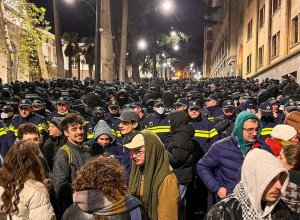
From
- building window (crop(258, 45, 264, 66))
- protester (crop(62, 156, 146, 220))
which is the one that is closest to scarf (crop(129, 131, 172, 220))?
protester (crop(62, 156, 146, 220))

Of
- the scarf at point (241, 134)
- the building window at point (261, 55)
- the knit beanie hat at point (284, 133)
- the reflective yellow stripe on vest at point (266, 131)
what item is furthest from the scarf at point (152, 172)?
the building window at point (261, 55)

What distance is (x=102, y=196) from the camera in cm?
315

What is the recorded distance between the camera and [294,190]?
3.56 m

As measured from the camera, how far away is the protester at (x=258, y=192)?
2.95 metres

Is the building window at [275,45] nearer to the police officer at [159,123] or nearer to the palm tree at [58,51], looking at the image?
the palm tree at [58,51]

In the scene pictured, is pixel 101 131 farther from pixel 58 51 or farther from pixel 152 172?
pixel 58 51

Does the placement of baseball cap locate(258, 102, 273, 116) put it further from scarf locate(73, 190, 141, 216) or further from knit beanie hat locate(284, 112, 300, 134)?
scarf locate(73, 190, 141, 216)

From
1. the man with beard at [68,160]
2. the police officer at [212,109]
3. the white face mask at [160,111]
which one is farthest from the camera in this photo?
the police officer at [212,109]

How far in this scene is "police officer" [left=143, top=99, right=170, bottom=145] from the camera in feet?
28.2

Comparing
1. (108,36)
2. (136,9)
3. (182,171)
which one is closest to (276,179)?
(182,171)

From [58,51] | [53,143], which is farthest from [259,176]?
[58,51]

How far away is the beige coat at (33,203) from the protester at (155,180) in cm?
82

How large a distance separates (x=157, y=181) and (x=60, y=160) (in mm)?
1255

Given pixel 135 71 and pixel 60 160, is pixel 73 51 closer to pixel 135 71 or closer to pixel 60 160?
pixel 135 71
